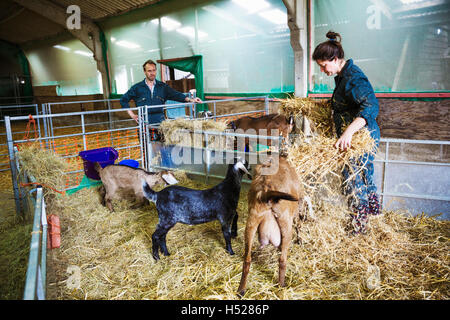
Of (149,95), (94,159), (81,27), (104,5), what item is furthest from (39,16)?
(94,159)

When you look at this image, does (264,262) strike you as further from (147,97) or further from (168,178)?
(147,97)

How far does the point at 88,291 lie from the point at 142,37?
39.7ft

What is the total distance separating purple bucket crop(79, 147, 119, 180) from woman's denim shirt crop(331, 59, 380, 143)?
3.46 m

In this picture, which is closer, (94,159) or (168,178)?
(168,178)

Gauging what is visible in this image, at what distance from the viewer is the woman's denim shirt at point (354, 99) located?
9.64ft

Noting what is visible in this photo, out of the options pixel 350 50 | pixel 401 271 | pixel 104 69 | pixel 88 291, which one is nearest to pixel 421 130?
pixel 350 50

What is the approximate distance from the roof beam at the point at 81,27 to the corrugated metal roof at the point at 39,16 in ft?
0.81

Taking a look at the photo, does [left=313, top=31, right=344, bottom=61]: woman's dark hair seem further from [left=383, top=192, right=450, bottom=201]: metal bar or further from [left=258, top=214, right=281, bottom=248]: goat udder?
[left=383, top=192, right=450, bottom=201]: metal bar

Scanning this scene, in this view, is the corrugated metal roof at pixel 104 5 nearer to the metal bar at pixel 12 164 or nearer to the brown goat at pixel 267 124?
the brown goat at pixel 267 124

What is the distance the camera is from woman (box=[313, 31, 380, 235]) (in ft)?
9.62

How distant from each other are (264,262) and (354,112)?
1748mm

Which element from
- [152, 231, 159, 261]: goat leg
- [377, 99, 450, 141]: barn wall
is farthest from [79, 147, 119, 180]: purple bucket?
[377, 99, 450, 141]: barn wall

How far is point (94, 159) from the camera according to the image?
16.2ft

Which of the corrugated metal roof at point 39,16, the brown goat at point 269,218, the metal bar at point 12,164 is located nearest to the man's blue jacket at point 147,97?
the metal bar at point 12,164
